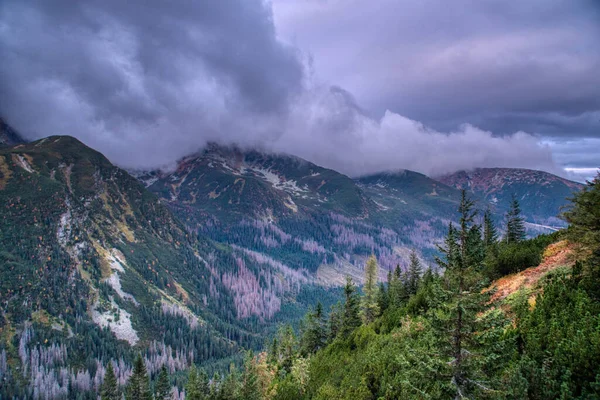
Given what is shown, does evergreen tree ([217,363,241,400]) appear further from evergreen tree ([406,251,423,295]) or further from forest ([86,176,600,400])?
evergreen tree ([406,251,423,295])

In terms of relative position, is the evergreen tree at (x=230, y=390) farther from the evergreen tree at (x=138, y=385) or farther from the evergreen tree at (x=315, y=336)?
the evergreen tree at (x=138, y=385)

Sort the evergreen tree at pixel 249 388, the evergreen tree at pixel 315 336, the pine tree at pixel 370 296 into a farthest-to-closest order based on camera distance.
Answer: the evergreen tree at pixel 315 336, the pine tree at pixel 370 296, the evergreen tree at pixel 249 388

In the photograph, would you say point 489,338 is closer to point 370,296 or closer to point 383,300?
point 370,296

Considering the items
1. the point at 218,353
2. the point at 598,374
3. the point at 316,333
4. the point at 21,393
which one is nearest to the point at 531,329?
the point at 598,374

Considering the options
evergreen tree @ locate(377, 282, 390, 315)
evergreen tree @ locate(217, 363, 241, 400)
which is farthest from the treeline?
evergreen tree @ locate(377, 282, 390, 315)

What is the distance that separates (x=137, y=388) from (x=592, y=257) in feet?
252

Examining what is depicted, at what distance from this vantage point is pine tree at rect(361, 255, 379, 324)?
5703 cm

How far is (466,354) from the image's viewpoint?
1387 centimetres

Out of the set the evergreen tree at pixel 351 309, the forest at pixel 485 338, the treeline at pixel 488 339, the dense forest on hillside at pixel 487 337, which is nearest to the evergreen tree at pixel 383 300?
the evergreen tree at pixel 351 309

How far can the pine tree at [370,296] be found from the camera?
5703 centimetres

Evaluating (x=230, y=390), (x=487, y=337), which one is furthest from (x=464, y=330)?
(x=230, y=390)

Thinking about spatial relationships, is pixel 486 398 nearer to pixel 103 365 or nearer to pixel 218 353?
pixel 103 365

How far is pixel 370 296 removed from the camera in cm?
6050

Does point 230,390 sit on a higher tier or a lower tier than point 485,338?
lower
